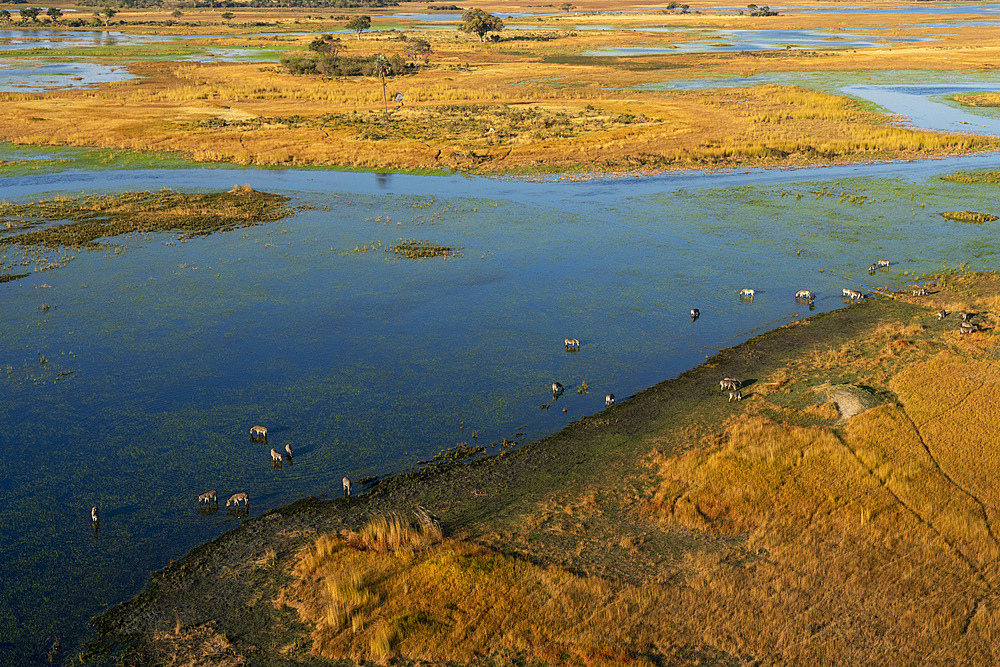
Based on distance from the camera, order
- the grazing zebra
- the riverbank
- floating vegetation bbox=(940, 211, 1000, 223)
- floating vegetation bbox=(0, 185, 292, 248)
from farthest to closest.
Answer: floating vegetation bbox=(940, 211, 1000, 223), floating vegetation bbox=(0, 185, 292, 248), the grazing zebra, the riverbank

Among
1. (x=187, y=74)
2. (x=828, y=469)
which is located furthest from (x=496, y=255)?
(x=187, y=74)

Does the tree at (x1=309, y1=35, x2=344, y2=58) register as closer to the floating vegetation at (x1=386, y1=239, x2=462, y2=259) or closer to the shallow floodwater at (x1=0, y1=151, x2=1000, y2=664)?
the shallow floodwater at (x1=0, y1=151, x2=1000, y2=664)

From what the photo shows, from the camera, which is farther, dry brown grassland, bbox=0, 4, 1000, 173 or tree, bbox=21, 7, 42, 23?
tree, bbox=21, 7, 42, 23

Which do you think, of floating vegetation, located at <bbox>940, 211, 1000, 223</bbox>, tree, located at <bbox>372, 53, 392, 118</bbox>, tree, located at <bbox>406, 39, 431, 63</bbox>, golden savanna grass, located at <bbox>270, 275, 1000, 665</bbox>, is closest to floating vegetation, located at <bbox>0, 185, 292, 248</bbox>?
golden savanna grass, located at <bbox>270, 275, 1000, 665</bbox>

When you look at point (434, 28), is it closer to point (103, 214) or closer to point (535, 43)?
point (535, 43)

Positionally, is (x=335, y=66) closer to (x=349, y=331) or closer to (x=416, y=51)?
(x=416, y=51)
